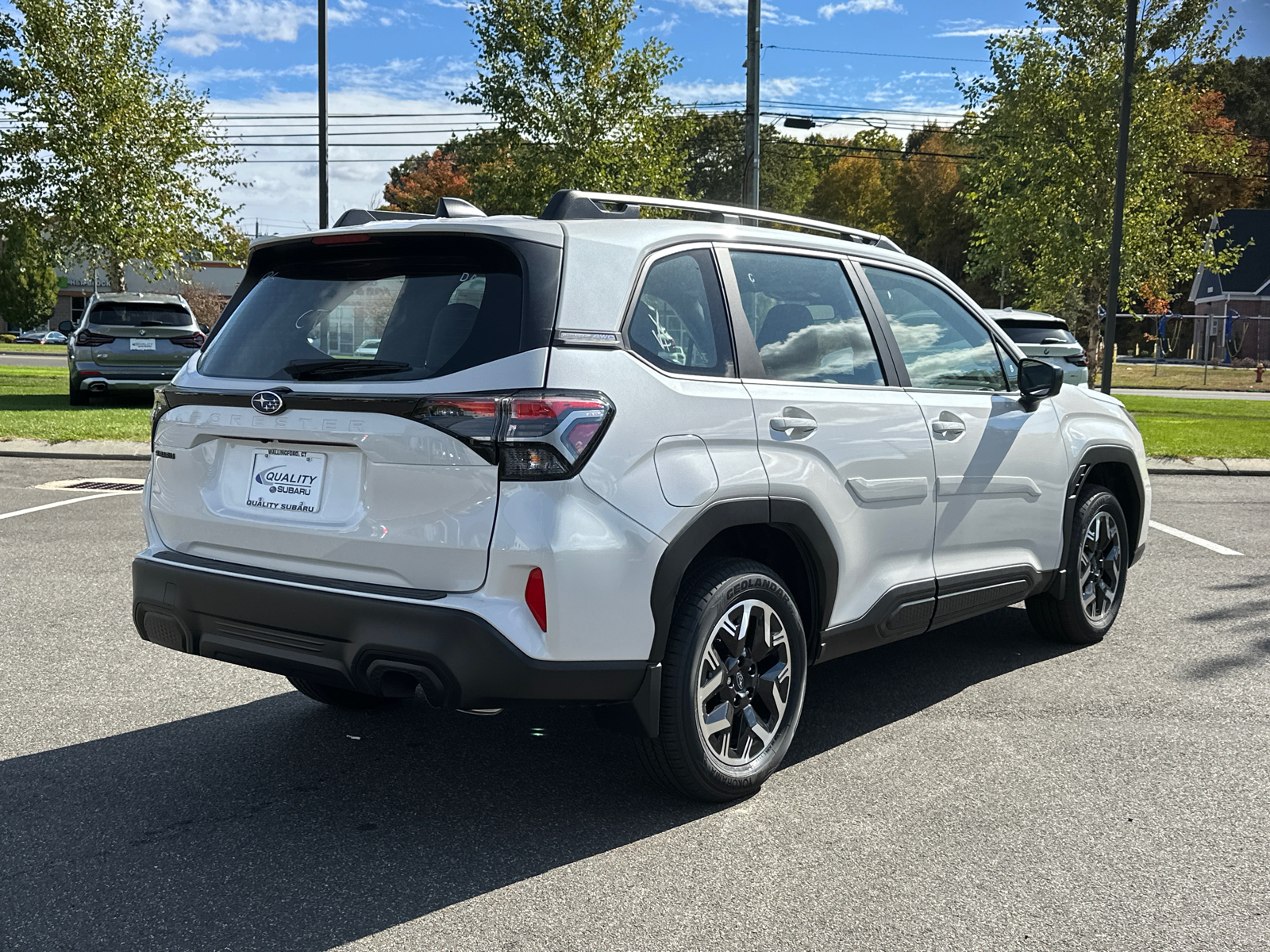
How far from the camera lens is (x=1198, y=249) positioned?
2823 cm

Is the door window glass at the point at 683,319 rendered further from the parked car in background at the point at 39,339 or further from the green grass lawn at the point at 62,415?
the parked car in background at the point at 39,339

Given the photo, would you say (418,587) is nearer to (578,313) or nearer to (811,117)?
(578,313)

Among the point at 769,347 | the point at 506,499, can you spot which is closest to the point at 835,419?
the point at 769,347

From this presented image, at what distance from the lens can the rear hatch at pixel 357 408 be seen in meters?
3.36

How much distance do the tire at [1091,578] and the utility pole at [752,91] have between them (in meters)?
16.2

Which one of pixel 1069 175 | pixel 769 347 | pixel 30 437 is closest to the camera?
pixel 769 347

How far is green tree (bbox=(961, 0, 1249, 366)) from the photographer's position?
26938 millimetres

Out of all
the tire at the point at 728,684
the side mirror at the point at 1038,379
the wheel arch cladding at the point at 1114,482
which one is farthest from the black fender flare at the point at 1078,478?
the tire at the point at 728,684

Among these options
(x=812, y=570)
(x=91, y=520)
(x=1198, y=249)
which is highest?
(x=1198, y=249)

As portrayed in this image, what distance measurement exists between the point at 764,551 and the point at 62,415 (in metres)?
15.5

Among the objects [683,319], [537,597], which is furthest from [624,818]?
[683,319]

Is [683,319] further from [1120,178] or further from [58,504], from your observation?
[1120,178]

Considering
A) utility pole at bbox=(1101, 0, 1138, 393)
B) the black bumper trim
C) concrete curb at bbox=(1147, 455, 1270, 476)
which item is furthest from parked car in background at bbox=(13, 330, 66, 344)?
the black bumper trim

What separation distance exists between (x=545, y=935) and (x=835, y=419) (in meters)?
2.03
